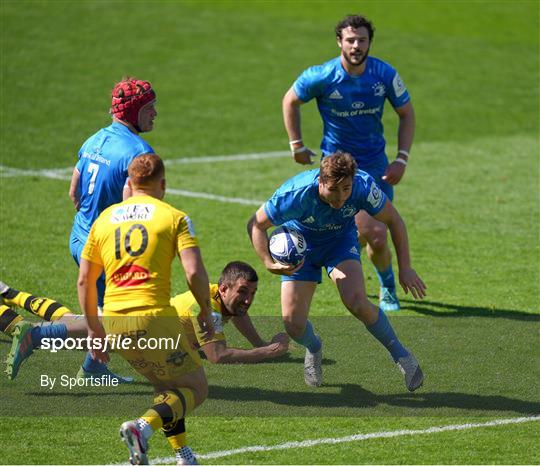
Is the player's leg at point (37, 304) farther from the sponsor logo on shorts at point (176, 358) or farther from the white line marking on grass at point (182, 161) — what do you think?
the white line marking on grass at point (182, 161)

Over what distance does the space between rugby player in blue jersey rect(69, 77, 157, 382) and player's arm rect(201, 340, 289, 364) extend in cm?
91

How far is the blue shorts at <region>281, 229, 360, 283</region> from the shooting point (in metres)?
9.04

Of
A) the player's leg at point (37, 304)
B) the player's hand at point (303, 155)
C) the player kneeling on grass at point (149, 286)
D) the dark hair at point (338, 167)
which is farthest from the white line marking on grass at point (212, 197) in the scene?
the player kneeling on grass at point (149, 286)

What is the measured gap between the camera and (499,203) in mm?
16062

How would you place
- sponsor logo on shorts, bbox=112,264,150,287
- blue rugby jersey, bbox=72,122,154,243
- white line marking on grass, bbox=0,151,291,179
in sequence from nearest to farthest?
1. sponsor logo on shorts, bbox=112,264,150,287
2. blue rugby jersey, bbox=72,122,154,243
3. white line marking on grass, bbox=0,151,291,179

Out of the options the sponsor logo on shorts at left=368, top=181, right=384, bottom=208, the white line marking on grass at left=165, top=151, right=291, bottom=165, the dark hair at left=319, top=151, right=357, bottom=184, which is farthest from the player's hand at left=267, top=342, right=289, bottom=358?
the white line marking on grass at left=165, top=151, right=291, bottom=165

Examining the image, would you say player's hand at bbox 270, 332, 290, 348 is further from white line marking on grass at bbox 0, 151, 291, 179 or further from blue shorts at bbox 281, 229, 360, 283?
white line marking on grass at bbox 0, 151, 291, 179

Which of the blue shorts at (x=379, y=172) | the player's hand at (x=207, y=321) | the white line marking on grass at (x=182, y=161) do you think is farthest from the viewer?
the white line marking on grass at (x=182, y=161)

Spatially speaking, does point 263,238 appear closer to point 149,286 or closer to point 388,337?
point 388,337

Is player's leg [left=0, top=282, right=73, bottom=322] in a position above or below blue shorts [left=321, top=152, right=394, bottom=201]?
below

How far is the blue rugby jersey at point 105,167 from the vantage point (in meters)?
8.55

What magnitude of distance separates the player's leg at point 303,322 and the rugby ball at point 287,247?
0.37 m

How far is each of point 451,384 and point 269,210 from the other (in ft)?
6.74

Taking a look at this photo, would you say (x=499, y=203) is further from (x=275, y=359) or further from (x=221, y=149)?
(x=275, y=359)
